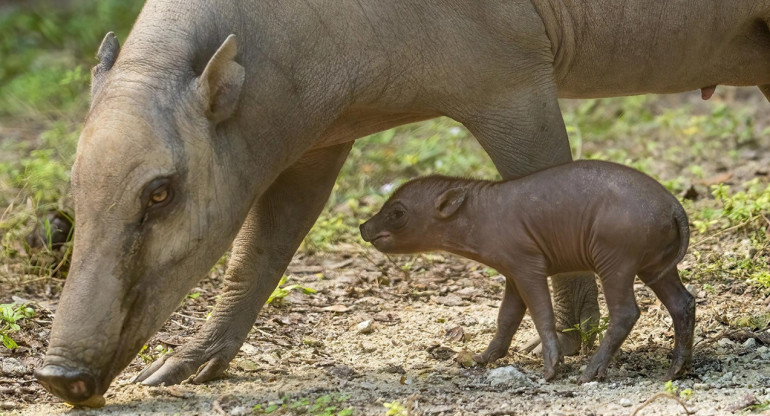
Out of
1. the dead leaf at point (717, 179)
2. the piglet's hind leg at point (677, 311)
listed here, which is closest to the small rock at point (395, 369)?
the piglet's hind leg at point (677, 311)

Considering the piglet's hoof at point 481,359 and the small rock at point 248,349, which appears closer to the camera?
the piglet's hoof at point 481,359

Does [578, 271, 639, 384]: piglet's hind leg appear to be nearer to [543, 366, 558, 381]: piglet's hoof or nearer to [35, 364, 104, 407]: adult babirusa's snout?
[543, 366, 558, 381]: piglet's hoof

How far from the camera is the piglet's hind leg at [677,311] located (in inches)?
205

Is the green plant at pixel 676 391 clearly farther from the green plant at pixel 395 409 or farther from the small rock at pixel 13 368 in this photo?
the small rock at pixel 13 368

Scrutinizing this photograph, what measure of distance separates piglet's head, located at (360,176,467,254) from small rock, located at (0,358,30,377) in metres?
1.74

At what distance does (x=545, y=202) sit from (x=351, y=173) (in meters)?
4.64

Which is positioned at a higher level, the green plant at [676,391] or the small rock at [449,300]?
the small rock at [449,300]

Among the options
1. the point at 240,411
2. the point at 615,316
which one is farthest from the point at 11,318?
the point at 615,316

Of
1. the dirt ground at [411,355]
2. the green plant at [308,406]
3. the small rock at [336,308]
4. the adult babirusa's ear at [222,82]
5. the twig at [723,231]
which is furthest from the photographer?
the twig at [723,231]

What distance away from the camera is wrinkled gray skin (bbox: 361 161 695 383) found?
199 inches

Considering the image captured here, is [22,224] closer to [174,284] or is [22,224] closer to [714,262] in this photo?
[174,284]

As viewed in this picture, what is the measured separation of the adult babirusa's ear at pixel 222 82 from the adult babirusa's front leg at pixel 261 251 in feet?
4.12

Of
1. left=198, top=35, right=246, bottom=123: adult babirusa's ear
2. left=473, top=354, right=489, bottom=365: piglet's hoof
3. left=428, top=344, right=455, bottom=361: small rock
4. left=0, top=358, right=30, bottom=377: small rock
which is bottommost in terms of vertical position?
left=428, top=344, right=455, bottom=361: small rock

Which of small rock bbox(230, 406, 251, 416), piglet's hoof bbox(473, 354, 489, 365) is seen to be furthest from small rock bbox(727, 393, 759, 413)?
small rock bbox(230, 406, 251, 416)
